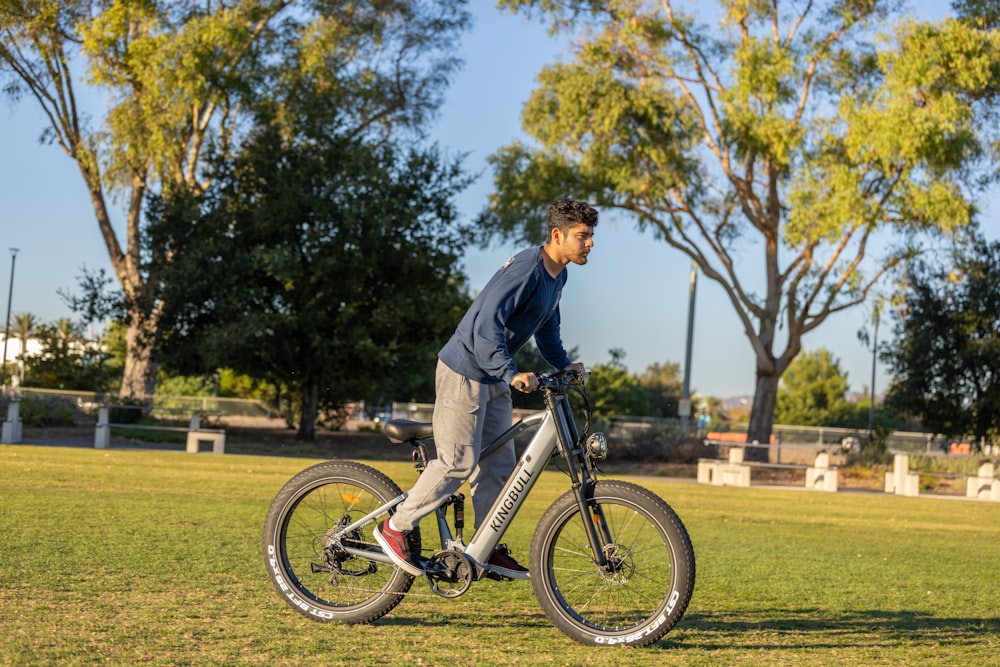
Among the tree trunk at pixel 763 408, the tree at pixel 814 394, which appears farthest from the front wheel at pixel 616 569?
the tree at pixel 814 394

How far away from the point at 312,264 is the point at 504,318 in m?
24.5

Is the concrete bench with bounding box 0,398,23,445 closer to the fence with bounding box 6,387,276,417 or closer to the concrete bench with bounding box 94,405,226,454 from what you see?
the concrete bench with bounding box 94,405,226,454

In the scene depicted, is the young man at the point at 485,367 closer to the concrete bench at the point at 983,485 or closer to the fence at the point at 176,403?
the concrete bench at the point at 983,485

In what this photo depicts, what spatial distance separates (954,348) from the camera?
3170 centimetres

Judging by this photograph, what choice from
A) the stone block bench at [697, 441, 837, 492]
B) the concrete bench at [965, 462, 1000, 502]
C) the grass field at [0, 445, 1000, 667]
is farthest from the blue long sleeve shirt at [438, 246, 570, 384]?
the concrete bench at [965, 462, 1000, 502]

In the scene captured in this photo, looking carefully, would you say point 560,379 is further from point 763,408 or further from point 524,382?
point 763,408

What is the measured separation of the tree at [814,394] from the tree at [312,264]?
62139 millimetres

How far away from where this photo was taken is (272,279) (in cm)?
3000

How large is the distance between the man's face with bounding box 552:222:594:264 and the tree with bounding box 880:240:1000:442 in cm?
2744

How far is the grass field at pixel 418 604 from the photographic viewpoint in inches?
188

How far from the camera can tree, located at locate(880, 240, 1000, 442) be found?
1219 inches

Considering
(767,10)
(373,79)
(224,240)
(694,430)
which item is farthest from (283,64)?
(694,430)

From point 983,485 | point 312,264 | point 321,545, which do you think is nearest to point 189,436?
point 312,264

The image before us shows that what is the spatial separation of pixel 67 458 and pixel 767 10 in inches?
779
